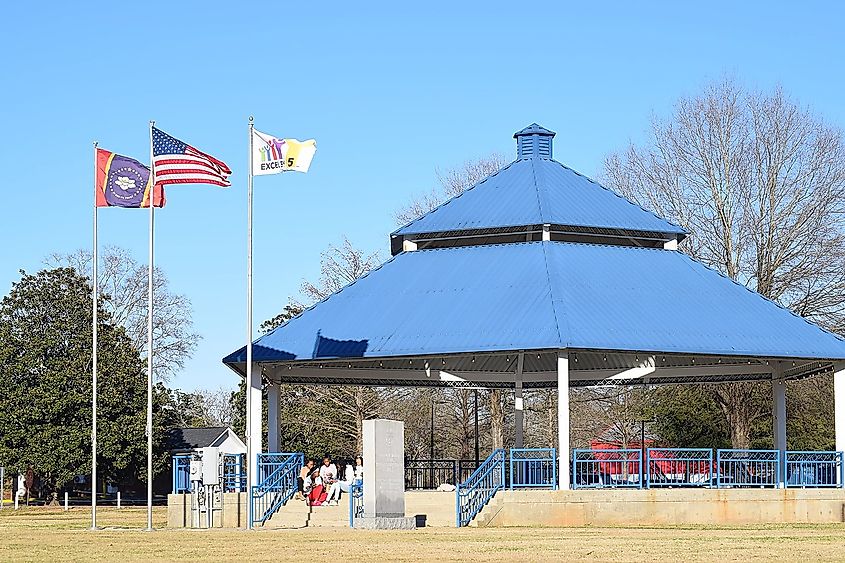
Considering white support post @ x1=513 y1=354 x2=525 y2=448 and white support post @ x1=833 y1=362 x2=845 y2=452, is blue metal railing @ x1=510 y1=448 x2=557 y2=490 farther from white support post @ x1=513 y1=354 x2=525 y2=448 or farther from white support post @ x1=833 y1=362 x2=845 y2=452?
white support post @ x1=833 y1=362 x2=845 y2=452

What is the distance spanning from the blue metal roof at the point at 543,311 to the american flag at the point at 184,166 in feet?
14.5

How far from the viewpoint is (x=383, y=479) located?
28828 mm

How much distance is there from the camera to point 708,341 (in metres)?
32.3

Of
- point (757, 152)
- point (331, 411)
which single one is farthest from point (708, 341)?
point (331, 411)

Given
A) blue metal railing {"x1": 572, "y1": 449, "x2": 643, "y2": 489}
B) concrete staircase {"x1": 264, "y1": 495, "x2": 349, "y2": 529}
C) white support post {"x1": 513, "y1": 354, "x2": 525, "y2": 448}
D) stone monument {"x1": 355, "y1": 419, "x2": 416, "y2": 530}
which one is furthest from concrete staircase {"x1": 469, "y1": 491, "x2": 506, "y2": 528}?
white support post {"x1": 513, "y1": 354, "x2": 525, "y2": 448}

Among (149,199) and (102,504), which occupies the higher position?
(149,199)

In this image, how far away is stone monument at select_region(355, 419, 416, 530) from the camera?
94.4 ft

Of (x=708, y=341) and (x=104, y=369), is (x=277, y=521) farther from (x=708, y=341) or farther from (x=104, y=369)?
(x=104, y=369)

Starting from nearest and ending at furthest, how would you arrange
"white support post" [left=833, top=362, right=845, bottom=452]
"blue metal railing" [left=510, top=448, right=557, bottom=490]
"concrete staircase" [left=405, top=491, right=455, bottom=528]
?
"concrete staircase" [left=405, top=491, right=455, bottom=528] → "blue metal railing" [left=510, top=448, right=557, bottom=490] → "white support post" [left=833, top=362, right=845, bottom=452]

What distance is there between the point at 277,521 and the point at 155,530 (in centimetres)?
272

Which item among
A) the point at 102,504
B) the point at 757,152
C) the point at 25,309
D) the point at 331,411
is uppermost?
the point at 757,152

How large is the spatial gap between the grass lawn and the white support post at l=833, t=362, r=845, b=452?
4035mm

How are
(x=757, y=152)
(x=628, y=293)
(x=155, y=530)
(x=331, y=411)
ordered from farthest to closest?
1. (x=331, y=411)
2. (x=757, y=152)
3. (x=628, y=293)
4. (x=155, y=530)

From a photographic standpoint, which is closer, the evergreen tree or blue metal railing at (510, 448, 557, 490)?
blue metal railing at (510, 448, 557, 490)
